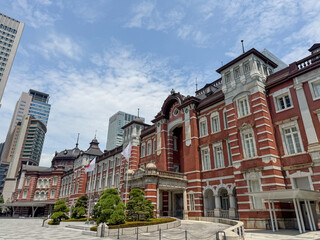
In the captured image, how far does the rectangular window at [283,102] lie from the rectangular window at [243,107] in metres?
2.57

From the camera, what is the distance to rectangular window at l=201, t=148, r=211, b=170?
23.3 metres

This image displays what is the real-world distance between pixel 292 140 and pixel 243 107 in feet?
16.6

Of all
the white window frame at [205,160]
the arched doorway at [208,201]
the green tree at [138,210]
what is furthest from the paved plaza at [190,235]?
the white window frame at [205,160]

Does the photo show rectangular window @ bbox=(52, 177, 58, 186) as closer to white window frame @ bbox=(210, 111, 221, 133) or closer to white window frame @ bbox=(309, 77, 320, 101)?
white window frame @ bbox=(210, 111, 221, 133)

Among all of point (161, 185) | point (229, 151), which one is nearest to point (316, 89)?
point (229, 151)

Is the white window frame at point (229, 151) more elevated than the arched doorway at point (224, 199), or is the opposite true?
the white window frame at point (229, 151)

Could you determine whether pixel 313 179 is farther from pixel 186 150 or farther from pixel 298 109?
pixel 186 150

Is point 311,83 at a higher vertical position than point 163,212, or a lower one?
higher

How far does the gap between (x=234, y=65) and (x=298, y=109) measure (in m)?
7.65

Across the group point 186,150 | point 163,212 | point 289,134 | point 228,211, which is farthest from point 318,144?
point 163,212

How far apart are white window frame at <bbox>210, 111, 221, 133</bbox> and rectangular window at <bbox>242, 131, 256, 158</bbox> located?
4.00m

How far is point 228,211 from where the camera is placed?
66.2ft

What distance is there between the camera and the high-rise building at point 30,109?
123438 millimetres

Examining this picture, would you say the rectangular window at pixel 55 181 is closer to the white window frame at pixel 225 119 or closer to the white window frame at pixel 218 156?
the white window frame at pixel 218 156
